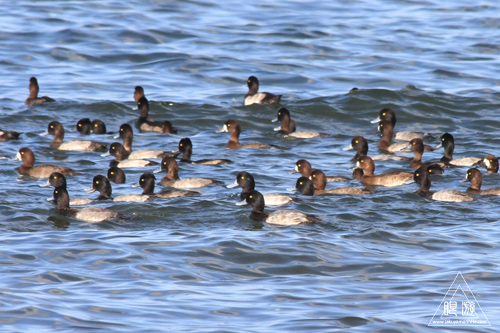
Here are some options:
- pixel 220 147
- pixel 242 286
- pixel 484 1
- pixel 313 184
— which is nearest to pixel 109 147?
pixel 220 147

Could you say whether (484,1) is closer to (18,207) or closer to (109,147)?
(109,147)

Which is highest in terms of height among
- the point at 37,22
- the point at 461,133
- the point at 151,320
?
the point at 37,22

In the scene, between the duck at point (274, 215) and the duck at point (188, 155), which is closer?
the duck at point (274, 215)

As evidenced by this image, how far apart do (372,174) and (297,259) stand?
5.91 meters

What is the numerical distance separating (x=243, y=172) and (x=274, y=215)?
1.94 m

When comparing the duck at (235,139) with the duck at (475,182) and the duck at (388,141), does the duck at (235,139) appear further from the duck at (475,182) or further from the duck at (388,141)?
the duck at (475,182)

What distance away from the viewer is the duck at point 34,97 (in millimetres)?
22016

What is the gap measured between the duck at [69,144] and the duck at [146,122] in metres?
1.79

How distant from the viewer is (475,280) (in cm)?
1052

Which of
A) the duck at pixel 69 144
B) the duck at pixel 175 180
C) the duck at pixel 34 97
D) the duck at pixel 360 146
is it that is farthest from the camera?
the duck at pixel 34 97
